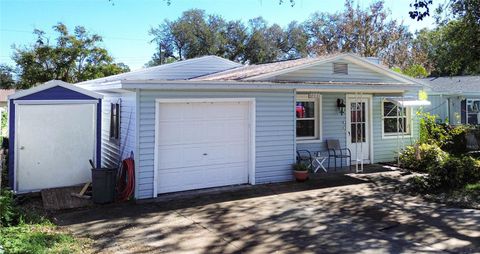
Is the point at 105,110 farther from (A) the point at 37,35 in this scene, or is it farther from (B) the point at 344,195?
(A) the point at 37,35

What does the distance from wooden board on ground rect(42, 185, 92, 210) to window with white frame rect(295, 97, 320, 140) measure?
6.41 metres

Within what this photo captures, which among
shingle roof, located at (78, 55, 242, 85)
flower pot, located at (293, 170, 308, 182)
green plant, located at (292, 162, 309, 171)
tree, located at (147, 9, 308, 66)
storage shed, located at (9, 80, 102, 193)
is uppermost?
tree, located at (147, 9, 308, 66)

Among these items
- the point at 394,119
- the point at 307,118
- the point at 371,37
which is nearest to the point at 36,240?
the point at 307,118

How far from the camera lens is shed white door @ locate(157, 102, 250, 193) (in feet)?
29.8

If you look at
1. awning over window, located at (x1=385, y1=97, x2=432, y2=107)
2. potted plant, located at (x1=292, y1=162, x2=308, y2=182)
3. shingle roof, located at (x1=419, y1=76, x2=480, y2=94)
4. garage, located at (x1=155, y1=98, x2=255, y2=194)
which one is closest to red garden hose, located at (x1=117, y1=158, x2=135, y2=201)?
garage, located at (x1=155, y1=98, x2=255, y2=194)

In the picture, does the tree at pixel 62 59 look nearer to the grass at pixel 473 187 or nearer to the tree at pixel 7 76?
the tree at pixel 7 76

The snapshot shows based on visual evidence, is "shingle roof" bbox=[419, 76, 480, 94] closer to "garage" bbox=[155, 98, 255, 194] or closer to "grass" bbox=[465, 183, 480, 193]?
"grass" bbox=[465, 183, 480, 193]

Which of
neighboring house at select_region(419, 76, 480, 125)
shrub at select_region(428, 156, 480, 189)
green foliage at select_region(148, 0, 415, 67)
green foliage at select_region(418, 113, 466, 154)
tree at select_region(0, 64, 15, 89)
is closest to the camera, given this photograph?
shrub at select_region(428, 156, 480, 189)

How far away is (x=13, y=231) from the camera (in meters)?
5.89

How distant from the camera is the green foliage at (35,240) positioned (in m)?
5.07

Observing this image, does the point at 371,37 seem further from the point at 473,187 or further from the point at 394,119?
the point at 473,187

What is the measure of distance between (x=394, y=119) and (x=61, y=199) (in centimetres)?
1074

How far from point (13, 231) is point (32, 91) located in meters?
4.24

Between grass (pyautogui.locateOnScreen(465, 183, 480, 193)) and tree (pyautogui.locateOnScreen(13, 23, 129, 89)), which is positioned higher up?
tree (pyautogui.locateOnScreen(13, 23, 129, 89))
